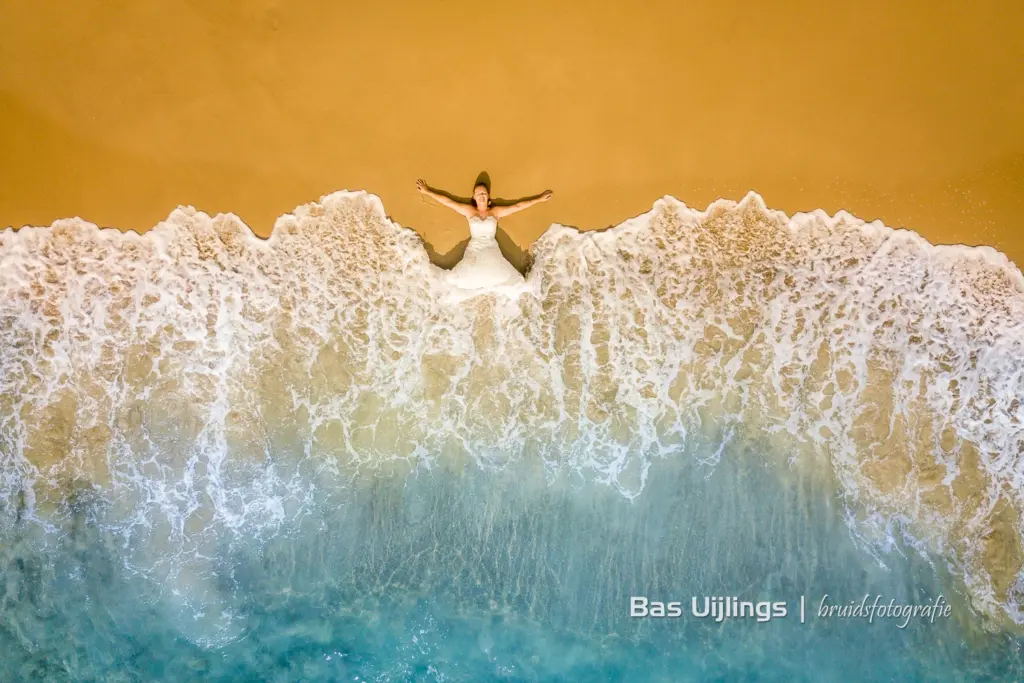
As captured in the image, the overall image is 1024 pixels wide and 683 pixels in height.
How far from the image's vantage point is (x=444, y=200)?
3.86 metres

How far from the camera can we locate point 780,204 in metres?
3.83

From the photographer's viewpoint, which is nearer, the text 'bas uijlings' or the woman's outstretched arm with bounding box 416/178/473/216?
the text 'bas uijlings'

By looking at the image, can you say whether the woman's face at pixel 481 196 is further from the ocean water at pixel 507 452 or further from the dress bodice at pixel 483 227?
the ocean water at pixel 507 452

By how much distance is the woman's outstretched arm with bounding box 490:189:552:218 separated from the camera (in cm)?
383

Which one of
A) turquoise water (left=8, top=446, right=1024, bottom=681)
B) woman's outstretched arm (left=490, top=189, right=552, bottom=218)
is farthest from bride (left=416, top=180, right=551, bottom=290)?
turquoise water (left=8, top=446, right=1024, bottom=681)

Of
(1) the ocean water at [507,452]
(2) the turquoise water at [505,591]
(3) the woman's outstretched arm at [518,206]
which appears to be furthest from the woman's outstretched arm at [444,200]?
(2) the turquoise water at [505,591]

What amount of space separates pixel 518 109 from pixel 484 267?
42.5 inches

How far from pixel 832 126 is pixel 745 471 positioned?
233cm

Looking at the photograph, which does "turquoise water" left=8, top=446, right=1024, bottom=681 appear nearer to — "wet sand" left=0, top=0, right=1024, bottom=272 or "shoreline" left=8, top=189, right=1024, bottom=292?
"shoreline" left=8, top=189, right=1024, bottom=292

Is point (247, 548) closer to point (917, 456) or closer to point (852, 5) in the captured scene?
point (917, 456)

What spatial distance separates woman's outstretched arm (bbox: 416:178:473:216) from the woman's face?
7cm

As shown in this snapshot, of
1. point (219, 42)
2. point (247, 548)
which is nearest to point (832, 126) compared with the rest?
point (219, 42)

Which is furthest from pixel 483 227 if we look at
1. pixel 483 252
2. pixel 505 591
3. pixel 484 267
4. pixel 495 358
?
pixel 505 591

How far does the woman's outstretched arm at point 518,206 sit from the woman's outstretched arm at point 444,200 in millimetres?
170
